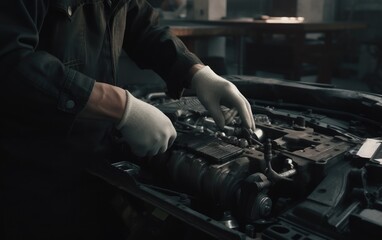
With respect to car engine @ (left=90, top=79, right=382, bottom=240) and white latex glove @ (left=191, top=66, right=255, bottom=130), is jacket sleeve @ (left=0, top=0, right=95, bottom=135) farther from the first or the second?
white latex glove @ (left=191, top=66, right=255, bottom=130)

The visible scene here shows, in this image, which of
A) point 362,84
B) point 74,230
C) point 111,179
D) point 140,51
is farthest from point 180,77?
point 362,84

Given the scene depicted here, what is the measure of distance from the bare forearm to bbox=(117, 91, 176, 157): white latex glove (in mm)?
18

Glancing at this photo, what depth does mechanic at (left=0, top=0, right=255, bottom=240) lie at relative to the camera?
3.06 feet

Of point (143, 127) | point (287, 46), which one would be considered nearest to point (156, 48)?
point (143, 127)

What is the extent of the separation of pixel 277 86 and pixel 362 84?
13.7ft

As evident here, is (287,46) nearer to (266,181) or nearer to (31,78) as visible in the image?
(266,181)

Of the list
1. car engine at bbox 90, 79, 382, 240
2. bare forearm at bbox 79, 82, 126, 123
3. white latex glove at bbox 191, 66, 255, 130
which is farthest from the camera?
white latex glove at bbox 191, 66, 255, 130

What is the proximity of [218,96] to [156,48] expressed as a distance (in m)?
0.29

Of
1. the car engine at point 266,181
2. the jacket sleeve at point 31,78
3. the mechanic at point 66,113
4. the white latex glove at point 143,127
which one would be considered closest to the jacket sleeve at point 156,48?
the mechanic at point 66,113

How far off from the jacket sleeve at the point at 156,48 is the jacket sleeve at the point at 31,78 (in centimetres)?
51

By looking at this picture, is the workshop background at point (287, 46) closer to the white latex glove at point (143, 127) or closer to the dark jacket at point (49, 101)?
the dark jacket at point (49, 101)

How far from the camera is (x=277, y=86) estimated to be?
1835 millimetres

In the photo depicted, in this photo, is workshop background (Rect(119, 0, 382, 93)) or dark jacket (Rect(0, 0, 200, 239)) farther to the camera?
workshop background (Rect(119, 0, 382, 93))

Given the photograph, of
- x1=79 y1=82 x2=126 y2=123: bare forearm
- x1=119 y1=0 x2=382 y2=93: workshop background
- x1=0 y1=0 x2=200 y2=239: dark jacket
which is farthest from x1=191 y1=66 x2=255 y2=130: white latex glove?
x1=119 y1=0 x2=382 y2=93: workshop background
